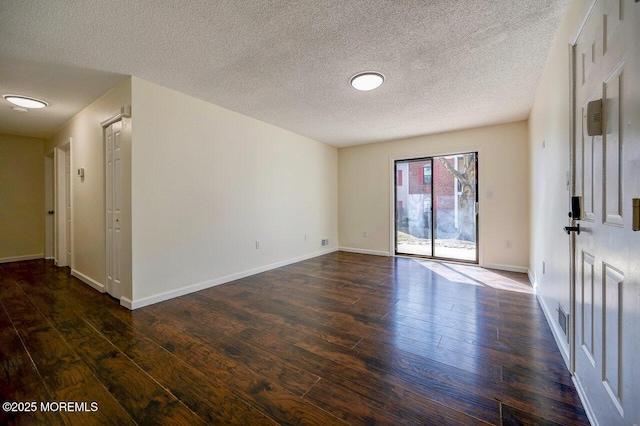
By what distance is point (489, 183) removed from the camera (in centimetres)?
430


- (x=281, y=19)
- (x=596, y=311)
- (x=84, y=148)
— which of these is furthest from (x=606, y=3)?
(x=84, y=148)

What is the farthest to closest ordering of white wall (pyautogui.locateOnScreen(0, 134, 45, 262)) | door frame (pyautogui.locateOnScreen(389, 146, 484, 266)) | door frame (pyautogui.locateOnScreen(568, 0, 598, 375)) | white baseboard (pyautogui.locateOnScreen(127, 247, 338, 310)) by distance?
white wall (pyautogui.locateOnScreen(0, 134, 45, 262)), door frame (pyautogui.locateOnScreen(389, 146, 484, 266)), white baseboard (pyautogui.locateOnScreen(127, 247, 338, 310)), door frame (pyautogui.locateOnScreen(568, 0, 598, 375))

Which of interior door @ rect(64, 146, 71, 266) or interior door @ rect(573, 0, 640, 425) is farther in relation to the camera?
interior door @ rect(64, 146, 71, 266)

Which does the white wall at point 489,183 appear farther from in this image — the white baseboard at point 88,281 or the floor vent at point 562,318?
the white baseboard at point 88,281

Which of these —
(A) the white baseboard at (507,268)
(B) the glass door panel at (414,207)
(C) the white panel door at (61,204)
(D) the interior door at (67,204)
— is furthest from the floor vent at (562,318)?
(C) the white panel door at (61,204)

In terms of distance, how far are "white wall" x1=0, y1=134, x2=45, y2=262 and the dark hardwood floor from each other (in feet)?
8.61

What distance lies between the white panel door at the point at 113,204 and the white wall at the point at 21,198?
3.64 meters

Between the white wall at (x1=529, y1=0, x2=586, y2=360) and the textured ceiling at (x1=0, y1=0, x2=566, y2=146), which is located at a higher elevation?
the textured ceiling at (x1=0, y1=0, x2=566, y2=146)

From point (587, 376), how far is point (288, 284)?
2838 millimetres

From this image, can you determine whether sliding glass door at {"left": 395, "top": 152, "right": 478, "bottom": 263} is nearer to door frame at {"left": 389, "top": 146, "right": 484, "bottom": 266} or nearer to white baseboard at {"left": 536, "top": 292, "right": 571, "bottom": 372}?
door frame at {"left": 389, "top": 146, "right": 484, "bottom": 266}

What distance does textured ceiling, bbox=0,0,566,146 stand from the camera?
175cm

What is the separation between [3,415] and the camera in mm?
1297

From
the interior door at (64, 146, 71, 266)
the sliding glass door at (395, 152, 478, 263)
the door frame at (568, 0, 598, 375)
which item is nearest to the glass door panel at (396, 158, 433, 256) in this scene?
the sliding glass door at (395, 152, 478, 263)

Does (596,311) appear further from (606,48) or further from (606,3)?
(606,3)
